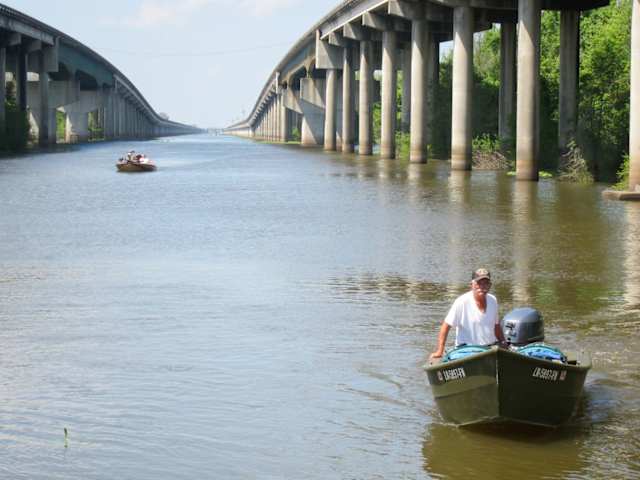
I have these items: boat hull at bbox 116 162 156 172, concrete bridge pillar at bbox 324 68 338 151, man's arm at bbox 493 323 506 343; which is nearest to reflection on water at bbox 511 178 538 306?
man's arm at bbox 493 323 506 343

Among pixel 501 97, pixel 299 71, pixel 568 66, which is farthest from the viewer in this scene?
pixel 299 71

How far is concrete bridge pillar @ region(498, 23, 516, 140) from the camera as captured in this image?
77.2 metres

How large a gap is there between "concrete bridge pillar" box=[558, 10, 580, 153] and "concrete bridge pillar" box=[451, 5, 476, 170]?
5673 millimetres

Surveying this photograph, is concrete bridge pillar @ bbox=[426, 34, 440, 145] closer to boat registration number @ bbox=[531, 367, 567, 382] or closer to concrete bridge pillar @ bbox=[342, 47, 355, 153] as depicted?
concrete bridge pillar @ bbox=[342, 47, 355, 153]

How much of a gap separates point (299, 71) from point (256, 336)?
Result: 482 feet

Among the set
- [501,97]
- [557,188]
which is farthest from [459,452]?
[501,97]

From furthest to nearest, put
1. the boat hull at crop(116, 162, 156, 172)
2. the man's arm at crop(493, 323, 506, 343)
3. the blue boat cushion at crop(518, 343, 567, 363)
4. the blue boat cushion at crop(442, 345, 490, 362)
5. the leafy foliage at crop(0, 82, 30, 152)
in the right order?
the leafy foliage at crop(0, 82, 30, 152) → the boat hull at crop(116, 162, 156, 172) → the man's arm at crop(493, 323, 506, 343) → the blue boat cushion at crop(518, 343, 567, 363) → the blue boat cushion at crop(442, 345, 490, 362)

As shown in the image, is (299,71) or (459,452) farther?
(299,71)

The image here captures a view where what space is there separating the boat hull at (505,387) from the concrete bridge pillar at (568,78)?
48051mm

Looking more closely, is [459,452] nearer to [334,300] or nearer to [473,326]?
[473,326]

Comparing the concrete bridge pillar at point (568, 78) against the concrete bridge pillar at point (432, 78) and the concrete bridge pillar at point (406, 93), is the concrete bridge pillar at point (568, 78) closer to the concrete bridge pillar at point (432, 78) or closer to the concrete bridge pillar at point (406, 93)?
the concrete bridge pillar at point (432, 78)

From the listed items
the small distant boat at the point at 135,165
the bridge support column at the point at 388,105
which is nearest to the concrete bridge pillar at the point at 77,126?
the bridge support column at the point at 388,105

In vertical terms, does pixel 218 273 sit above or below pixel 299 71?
below

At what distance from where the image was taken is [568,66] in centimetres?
6400
